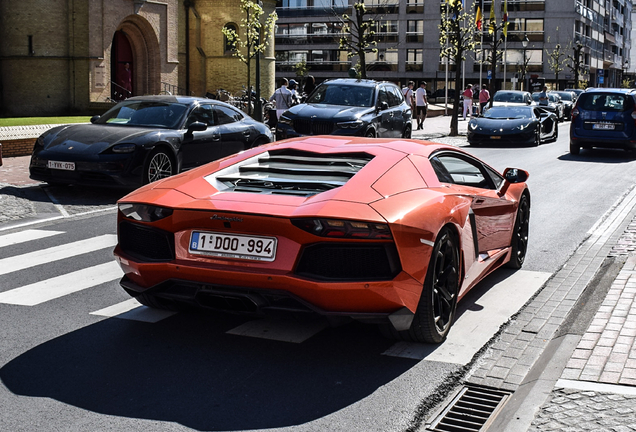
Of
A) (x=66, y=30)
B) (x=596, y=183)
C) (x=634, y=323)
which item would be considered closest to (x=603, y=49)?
(x=66, y=30)

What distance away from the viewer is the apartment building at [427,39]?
92812 millimetres

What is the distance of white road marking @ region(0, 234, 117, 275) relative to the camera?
768 cm

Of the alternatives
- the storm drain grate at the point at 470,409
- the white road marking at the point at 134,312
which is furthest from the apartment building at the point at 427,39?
the storm drain grate at the point at 470,409

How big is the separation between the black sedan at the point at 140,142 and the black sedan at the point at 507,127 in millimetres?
12253

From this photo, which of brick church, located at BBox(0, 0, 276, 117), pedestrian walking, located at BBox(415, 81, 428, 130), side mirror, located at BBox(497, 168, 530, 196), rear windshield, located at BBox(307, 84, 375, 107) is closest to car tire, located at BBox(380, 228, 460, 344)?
side mirror, located at BBox(497, 168, 530, 196)

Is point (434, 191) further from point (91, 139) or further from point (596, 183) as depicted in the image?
point (596, 183)

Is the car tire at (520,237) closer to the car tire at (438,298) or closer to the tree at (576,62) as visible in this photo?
the car tire at (438,298)

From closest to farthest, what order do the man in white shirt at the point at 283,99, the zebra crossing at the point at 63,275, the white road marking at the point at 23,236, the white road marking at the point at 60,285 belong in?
the zebra crossing at the point at 63,275 → the white road marking at the point at 60,285 → the white road marking at the point at 23,236 → the man in white shirt at the point at 283,99

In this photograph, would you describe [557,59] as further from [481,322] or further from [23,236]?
[481,322]

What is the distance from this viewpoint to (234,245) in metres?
4.84

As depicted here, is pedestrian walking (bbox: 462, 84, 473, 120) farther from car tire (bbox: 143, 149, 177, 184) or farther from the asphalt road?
the asphalt road

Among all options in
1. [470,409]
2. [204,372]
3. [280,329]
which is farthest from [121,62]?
[470,409]

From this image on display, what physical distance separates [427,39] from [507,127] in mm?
73260

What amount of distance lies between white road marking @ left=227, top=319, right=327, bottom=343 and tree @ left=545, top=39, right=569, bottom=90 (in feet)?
283
